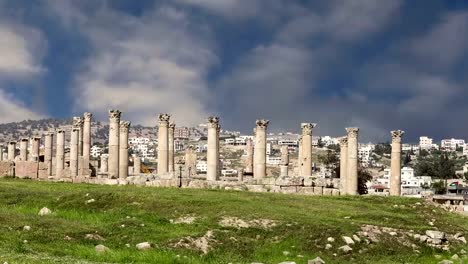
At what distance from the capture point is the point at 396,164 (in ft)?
157

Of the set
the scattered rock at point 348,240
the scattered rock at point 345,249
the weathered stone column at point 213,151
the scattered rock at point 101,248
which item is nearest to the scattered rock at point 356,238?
the scattered rock at point 348,240

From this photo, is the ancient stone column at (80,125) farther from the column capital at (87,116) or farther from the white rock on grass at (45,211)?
the white rock on grass at (45,211)

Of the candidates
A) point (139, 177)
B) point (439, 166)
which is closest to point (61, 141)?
point (139, 177)

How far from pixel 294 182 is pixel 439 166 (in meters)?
136

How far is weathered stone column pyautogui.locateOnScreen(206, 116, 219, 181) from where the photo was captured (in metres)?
47.9

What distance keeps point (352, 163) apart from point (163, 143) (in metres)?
15.0

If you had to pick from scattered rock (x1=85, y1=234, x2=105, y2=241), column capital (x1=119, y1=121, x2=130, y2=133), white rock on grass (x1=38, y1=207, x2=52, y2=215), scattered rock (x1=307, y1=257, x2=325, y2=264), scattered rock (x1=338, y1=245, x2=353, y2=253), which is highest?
column capital (x1=119, y1=121, x2=130, y2=133)

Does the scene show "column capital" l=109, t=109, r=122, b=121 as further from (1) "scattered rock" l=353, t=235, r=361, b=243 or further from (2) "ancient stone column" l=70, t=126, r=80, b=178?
(1) "scattered rock" l=353, t=235, r=361, b=243

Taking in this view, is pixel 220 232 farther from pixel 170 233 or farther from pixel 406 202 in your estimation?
pixel 406 202

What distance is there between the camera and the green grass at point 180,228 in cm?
1855

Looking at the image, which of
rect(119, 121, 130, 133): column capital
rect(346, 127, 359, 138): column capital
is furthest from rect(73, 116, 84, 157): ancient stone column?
rect(346, 127, 359, 138): column capital

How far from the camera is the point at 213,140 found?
48.4 m

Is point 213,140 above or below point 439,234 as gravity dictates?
above

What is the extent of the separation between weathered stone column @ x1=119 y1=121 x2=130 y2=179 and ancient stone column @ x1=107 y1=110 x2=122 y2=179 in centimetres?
102
